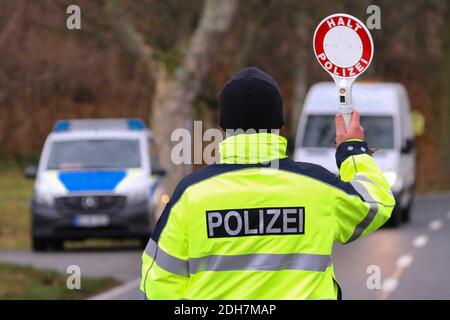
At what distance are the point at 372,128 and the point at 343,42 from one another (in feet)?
66.8

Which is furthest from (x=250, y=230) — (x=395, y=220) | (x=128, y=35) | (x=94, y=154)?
(x=128, y=35)

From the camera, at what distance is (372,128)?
25.6 meters

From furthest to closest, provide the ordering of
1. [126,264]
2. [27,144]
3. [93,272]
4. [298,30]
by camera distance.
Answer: [27,144] → [298,30] → [126,264] → [93,272]

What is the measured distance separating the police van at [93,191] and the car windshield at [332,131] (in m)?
5.34

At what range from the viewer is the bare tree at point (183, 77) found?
26.4m

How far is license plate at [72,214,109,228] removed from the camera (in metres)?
19.8

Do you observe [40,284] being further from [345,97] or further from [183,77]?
[183,77]

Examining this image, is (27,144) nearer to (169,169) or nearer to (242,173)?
(169,169)

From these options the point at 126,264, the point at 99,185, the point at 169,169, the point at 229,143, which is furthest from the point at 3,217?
the point at 229,143

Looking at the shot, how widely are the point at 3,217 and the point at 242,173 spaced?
2374 centimetres

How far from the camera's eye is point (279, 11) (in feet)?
125

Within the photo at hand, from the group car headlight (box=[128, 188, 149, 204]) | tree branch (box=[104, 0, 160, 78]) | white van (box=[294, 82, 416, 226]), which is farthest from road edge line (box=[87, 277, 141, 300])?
tree branch (box=[104, 0, 160, 78])

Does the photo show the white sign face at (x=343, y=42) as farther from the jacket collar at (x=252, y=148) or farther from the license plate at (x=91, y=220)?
the license plate at (x=91, y=220)

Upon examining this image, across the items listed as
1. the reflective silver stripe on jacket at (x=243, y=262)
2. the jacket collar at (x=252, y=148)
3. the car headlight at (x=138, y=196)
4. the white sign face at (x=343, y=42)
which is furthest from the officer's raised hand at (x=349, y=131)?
the car headlight at (x=138, y=196)
